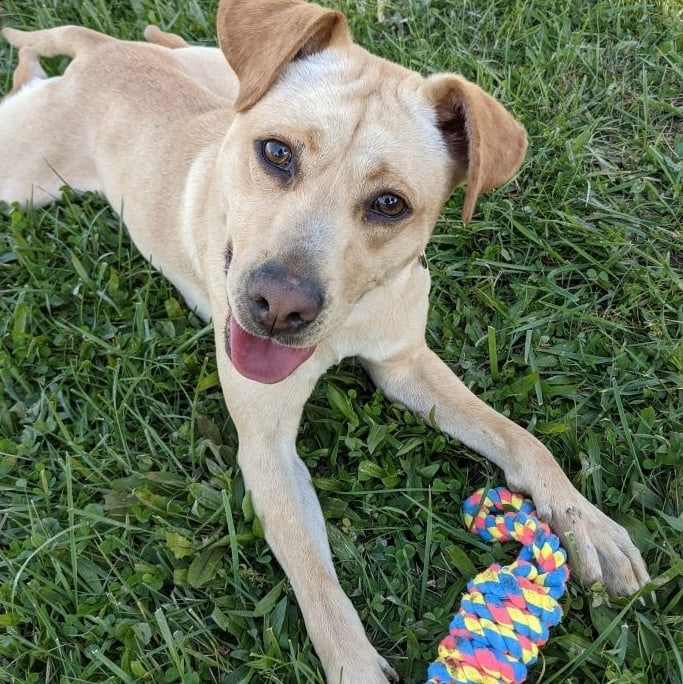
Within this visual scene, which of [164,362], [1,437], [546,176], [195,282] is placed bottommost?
[1,437]

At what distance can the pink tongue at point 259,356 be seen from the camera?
105 inches

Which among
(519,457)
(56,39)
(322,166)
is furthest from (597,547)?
(56,39)

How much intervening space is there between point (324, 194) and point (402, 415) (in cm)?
131

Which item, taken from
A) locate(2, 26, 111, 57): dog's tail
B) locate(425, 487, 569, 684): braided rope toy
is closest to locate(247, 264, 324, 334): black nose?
locate(425, 487, 569, 684): braided rope toy

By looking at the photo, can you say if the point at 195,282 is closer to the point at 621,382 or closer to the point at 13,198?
the point at 13,198

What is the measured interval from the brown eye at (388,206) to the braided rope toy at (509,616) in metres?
1.35

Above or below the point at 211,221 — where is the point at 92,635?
below

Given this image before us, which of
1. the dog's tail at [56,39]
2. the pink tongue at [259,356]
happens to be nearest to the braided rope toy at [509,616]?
the pink tongue at [259,356]

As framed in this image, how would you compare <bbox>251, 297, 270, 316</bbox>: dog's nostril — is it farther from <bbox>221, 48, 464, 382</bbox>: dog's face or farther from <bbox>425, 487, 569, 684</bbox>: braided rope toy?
<bbox>425, 487, 569, 684</bbox>: braided rope toy

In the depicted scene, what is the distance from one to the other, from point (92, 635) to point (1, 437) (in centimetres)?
118

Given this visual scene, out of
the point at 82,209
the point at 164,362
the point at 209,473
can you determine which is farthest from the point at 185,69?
the point at 209,473

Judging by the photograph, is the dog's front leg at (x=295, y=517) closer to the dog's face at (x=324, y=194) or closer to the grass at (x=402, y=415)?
the grass at (x=402, y=415)

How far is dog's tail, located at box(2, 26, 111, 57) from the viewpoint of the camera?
4106mm

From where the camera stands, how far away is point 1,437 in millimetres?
3303
